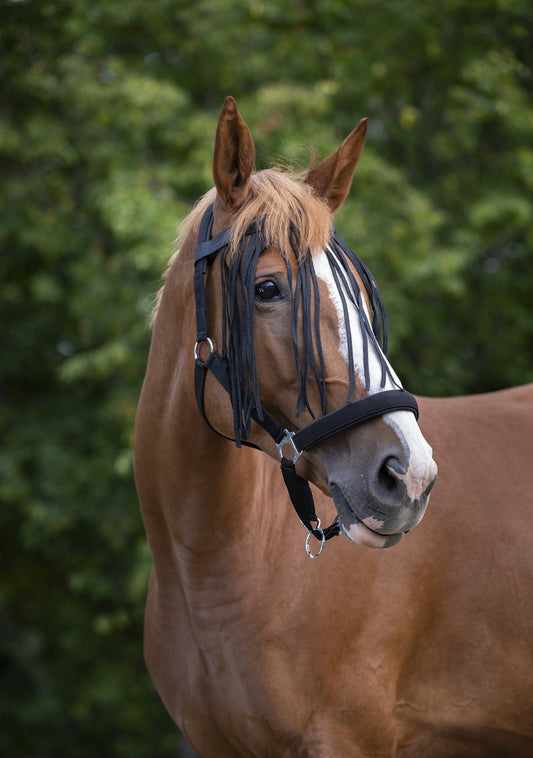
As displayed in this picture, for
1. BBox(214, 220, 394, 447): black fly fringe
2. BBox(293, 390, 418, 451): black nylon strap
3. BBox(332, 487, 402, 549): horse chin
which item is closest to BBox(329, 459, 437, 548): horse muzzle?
BBox(332, 487, 402, 549): horse chin

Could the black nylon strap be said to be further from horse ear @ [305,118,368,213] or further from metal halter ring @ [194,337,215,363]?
horse ear @ [305,118,368,213]

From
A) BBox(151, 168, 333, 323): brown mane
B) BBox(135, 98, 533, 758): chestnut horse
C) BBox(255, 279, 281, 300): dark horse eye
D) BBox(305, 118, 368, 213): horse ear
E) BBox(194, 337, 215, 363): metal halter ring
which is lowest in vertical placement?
BBox(135, 98, 533, 758): chestnut horse

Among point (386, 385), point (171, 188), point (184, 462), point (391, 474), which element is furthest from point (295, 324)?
point (171, 188)

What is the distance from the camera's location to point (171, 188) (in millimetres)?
7863

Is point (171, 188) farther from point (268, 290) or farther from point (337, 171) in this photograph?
point (268, 290)

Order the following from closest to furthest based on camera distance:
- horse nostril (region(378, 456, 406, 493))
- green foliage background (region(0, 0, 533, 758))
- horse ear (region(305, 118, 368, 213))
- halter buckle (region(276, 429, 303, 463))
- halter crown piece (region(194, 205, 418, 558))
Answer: horse nostril (region(378, 456, 406, 493)), halter crown piece (region(194, 205, 418, 558)), halter buckle (region(276, 429, 303, 463)), horse ear (region(305, 118, 368, 213)), green foliage background (region(0, 0, 533, 758))

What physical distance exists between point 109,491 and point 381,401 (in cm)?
741

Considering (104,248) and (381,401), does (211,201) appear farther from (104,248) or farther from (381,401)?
(104,248)

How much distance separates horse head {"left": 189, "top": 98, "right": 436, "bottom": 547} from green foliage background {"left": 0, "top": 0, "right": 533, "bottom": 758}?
450 cm

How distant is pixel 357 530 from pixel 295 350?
0.53 meters

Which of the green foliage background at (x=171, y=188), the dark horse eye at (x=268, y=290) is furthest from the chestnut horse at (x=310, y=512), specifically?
the green foliage background at (x=171, y=188)

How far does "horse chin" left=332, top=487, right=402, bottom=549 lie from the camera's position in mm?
1957

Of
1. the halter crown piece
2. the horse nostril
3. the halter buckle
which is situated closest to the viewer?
the horse nostril

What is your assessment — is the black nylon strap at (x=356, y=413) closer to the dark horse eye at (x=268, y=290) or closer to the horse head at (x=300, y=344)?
the horse head at (x=300, y=344)
